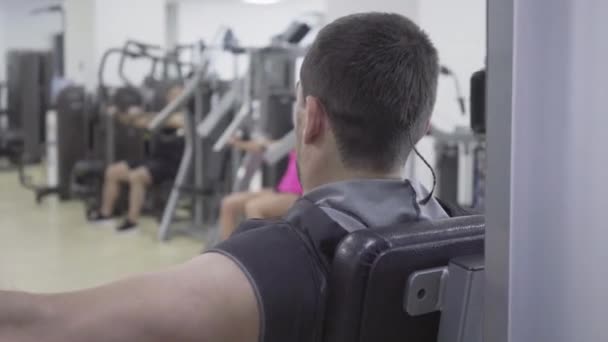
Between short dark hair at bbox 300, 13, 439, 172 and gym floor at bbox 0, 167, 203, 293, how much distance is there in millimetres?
2832

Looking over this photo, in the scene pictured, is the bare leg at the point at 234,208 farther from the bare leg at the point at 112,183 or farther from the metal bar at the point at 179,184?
the bare leg at the point at 112,183

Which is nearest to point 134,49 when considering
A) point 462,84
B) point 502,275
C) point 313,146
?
point 462,84

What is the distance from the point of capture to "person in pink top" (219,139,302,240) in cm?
389

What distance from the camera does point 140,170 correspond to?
17.6ft

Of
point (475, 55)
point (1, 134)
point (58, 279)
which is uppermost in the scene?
point (475, 55)

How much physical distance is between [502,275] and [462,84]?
4.59 meters

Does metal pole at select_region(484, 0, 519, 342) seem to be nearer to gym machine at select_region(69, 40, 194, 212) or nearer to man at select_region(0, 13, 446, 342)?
man at select_region(0, 13, 446, 342)

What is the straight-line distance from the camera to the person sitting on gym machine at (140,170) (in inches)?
210

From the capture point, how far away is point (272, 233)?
2.91ft

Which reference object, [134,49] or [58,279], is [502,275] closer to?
[58,279]

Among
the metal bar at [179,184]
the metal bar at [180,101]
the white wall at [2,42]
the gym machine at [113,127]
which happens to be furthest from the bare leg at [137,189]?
the white wall at [2,42]

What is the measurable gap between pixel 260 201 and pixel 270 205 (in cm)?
9

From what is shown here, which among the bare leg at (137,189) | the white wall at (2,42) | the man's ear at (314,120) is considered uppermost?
the white wall at (2,42)

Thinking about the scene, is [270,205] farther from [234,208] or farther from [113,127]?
[113,127]
